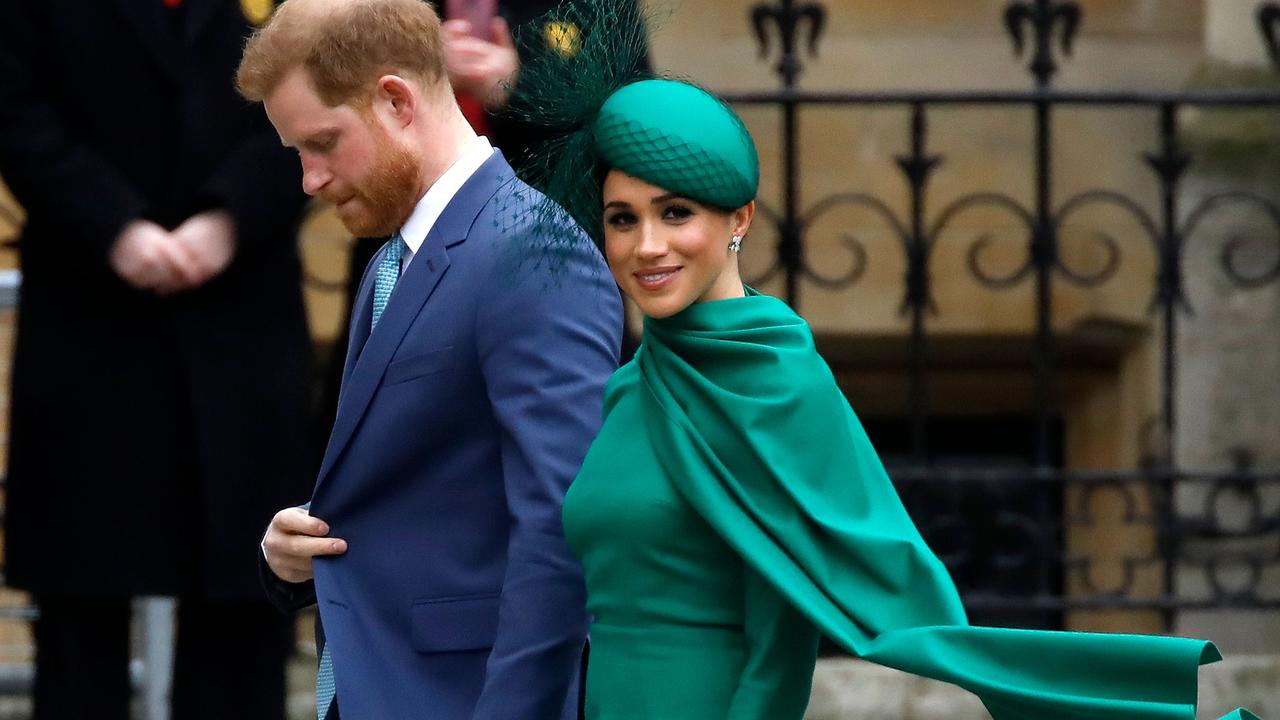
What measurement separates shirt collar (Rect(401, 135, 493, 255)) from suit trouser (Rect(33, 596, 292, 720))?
156 centimetres

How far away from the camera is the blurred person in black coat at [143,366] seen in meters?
4.45

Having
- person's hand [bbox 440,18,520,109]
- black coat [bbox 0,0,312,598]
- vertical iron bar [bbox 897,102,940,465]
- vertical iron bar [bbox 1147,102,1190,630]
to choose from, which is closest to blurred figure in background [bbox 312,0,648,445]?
person's hand [bbox 440,18,520,109]

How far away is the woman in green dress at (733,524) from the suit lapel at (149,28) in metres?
1.85

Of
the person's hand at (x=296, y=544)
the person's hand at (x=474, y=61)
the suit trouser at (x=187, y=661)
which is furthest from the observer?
the suit trouser at (x=187, y=661)

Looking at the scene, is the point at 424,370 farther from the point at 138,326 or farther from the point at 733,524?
the point at 138,326

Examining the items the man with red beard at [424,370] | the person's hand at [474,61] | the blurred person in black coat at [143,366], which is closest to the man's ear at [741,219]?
the man with red beard at [424,370]

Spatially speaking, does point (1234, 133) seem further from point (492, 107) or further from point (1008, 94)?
point (492, 107)

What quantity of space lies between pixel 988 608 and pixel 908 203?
5.14 feet

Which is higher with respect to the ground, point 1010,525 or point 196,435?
point 196,435

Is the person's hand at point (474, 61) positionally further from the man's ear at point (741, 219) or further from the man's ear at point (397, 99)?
the man's ear at point (741, 219)

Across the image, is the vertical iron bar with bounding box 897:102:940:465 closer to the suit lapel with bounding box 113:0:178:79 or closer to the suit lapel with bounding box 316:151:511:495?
the suit lapel with bounding box 113:0:178:79

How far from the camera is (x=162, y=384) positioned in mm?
4488

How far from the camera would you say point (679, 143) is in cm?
275

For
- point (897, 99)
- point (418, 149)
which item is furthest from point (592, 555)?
point (897, 99)
